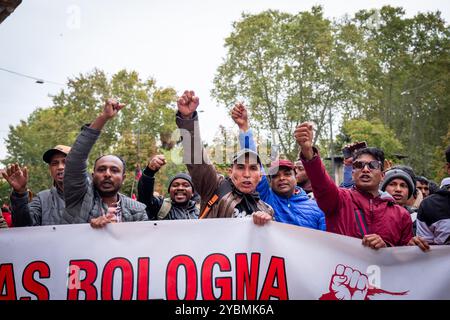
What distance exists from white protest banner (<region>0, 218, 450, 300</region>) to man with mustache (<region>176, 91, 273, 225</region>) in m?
0.20

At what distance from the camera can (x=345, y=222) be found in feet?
12.5

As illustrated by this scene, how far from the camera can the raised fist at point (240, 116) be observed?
425cm

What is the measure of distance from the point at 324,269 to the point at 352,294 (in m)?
0.24

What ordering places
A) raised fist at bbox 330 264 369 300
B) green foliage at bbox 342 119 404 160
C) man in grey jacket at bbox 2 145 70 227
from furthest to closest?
green foliage at bbox 342 119 404 160 < man in grey jacket at bbox 2 145 70 227 < raised fist at bbox 330 264 369 300

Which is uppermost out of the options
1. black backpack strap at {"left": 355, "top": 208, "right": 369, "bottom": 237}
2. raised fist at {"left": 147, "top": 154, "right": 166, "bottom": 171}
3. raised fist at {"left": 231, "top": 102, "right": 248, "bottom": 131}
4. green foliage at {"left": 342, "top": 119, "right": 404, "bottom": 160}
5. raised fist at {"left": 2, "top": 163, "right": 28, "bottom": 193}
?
green foliage at {"left": 342, "top": 119, "right": 404, "bottom": 160}

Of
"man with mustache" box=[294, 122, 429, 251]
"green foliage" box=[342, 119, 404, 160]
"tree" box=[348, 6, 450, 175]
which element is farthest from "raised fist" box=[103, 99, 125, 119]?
"tree" box=[348, 6, 450, 175]

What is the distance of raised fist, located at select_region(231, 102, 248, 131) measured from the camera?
4.25m

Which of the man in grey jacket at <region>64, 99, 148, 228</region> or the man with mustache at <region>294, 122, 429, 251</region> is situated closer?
the man with mustache at <region>294, 122, 429, 251</region>

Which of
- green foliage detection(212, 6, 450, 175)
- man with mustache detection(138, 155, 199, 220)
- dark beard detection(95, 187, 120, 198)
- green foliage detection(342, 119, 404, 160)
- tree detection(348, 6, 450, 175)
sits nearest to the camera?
dark beard detection(95, 187, 120, 198)

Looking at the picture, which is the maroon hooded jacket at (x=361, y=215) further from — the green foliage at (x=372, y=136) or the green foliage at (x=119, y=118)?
the green foliage at (x=119, y=118)

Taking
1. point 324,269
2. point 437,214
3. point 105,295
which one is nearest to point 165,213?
point 105,295

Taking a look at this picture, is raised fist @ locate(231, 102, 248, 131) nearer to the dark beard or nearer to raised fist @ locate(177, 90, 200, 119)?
raised fist @ locate(177, 90, 200, 119)
